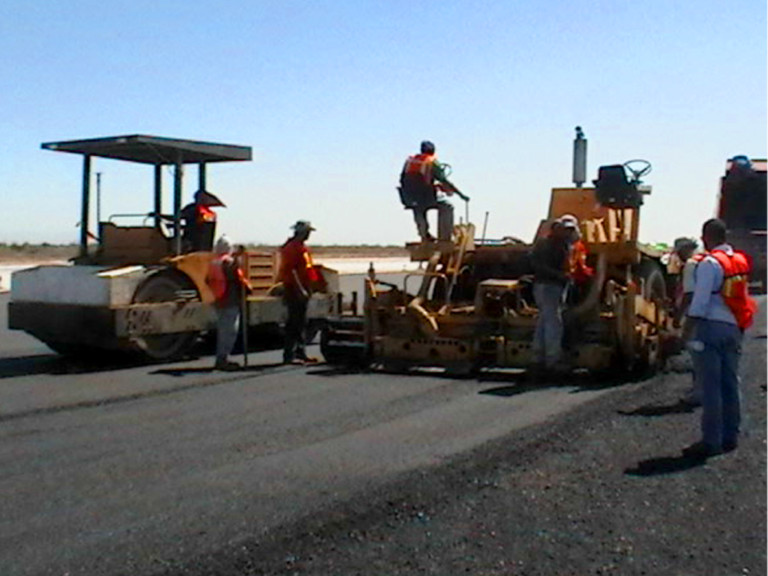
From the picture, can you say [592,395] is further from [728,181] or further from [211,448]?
[728,181]

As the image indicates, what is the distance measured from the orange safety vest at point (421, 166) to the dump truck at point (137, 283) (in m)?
2.57

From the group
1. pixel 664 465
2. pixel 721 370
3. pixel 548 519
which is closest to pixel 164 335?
pixel 721 370

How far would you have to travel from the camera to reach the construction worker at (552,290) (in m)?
10.5

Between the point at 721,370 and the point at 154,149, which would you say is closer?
the point at 721,370

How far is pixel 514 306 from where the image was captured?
11367 millimetres

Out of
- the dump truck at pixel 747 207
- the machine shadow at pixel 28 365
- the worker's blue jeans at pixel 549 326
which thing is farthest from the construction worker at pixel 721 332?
the dump truck at pixel 747 207

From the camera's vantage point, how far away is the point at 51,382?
1083 centimetres

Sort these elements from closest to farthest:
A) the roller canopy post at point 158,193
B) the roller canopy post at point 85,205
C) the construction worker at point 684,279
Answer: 1. the construction worker at point 684,279
2. the roller canopy post at point 85,205
3. the roller canopy post at point 158,193

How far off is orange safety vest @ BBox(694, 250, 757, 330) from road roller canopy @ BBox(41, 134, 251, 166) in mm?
7191

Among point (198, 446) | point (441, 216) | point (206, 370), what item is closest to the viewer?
point (198, 446)

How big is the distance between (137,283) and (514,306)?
3.98m

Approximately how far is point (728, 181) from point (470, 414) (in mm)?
17341

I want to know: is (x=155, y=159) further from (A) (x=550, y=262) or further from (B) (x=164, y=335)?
(A) (x=550, y=262)

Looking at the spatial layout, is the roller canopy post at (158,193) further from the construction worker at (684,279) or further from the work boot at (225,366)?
the construction worker at (684,279)
